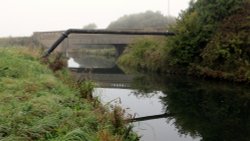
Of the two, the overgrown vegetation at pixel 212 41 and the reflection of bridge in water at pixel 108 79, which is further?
the overgrown vegetation at pixel 212 41

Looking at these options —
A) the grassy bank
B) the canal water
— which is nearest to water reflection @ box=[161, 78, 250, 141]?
the canal water

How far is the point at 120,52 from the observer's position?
5694cm

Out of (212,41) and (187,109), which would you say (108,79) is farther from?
(187,109)

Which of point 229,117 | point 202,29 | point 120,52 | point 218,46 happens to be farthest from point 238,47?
point 120,52

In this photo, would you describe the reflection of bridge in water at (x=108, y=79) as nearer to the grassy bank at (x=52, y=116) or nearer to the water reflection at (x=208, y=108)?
the water reflection at (x=208, y=108)

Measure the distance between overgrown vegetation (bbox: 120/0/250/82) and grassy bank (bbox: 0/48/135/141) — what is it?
1448 cm

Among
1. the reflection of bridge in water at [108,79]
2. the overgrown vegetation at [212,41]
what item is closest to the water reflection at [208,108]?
the overgrown vegetation at [212,41]

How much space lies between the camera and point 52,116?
852cm

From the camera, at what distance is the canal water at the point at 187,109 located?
12.1 meters

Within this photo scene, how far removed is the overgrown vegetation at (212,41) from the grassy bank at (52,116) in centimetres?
1448

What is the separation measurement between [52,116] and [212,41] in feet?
65.7

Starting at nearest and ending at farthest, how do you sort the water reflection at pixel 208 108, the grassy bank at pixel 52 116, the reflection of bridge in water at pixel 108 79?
1. the grassy bank at pixel 52 116
2. the water reflection at pixel 208 108
3. the reflection of bridge in water at pixel 108 79

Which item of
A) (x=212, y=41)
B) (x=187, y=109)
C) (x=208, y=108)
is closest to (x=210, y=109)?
(x=208, y=108)

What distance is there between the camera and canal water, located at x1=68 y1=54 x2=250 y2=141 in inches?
478
